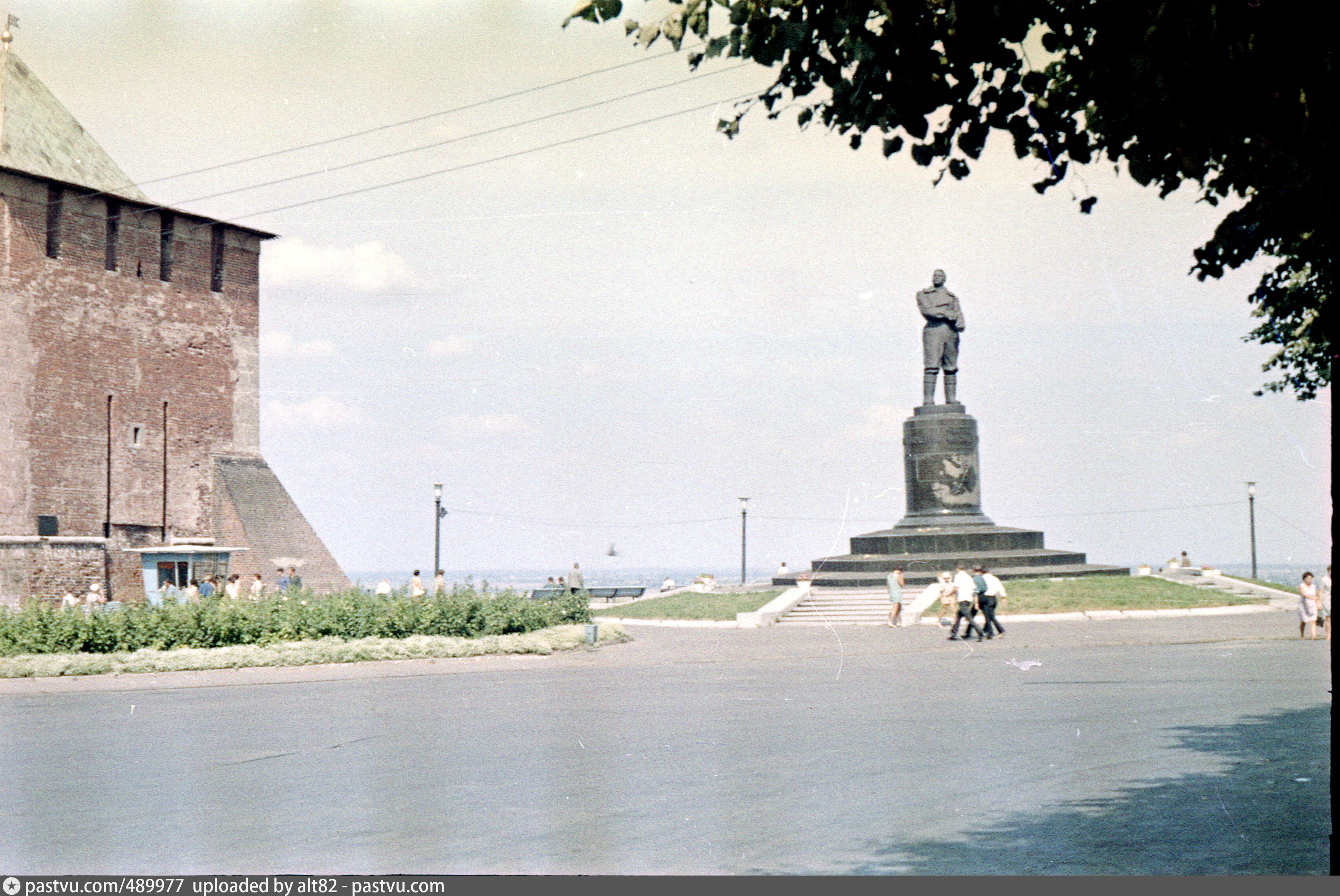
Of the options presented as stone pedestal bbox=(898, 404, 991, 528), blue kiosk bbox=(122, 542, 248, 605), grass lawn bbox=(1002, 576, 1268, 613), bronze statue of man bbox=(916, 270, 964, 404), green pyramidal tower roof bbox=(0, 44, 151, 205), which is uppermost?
green pyramidal tower roof bbox=(0, 44, 151, 205)

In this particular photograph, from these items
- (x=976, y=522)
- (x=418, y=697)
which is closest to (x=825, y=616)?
(x=976, y=522)

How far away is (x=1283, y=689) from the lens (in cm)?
1436

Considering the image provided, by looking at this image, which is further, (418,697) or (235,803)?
(418,697)

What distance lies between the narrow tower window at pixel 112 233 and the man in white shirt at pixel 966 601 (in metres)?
28.7

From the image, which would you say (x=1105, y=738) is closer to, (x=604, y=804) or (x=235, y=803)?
(x=604, y=804)

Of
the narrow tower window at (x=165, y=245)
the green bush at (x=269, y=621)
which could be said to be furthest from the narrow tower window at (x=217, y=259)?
the green bush at (x=269, y=621)

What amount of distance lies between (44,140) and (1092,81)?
41.1m

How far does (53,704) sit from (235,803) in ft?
28.5

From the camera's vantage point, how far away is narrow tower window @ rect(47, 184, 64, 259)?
38.7 metres

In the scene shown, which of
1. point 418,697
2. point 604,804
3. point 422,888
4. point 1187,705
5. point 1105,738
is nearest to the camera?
point 422,888

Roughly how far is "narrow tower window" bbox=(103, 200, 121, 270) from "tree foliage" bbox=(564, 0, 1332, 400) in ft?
126

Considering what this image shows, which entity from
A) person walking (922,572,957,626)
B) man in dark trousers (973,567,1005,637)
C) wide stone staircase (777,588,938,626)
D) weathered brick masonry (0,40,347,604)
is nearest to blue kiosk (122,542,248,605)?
weathered brick masonry (0,40,347,604)

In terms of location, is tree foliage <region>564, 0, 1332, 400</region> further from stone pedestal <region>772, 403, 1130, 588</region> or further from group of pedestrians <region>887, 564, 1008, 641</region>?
stone pedestal <region>772, 403, 1130, 588</region>

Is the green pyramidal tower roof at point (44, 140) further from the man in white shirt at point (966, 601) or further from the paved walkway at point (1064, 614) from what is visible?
the man in white shirt at point (966, 601)
